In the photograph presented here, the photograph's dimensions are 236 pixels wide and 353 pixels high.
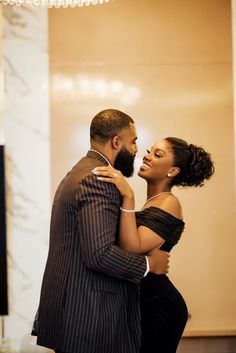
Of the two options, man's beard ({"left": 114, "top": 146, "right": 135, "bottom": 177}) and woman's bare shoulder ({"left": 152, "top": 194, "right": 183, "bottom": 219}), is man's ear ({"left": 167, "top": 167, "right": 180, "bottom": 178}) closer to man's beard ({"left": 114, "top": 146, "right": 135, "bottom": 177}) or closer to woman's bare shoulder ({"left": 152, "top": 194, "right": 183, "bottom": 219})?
woman's bare shoulder ({"left": 152, "top": 194, "right": 183, "bottom": 219})

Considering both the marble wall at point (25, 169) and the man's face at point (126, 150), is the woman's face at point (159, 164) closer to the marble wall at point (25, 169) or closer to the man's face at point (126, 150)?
the man's face at point (126, 150)

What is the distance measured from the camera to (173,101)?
3352mm

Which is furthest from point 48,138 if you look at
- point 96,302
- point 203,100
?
point 96,302

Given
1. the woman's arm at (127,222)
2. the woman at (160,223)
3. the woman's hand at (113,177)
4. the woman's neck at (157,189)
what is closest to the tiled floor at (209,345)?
the woman at (160,223)

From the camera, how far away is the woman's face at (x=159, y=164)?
226 centimetres

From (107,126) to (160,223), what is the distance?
0.49m

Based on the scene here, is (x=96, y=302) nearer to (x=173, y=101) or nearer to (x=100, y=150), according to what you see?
(x=100, y=150)

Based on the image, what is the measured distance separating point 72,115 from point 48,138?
0.77 ft

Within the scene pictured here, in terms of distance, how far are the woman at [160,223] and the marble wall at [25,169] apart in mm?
1177

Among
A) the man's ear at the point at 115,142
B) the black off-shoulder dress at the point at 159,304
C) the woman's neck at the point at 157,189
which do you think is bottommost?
the black off-shoulder dress at the point at 159,304

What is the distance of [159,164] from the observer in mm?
2256

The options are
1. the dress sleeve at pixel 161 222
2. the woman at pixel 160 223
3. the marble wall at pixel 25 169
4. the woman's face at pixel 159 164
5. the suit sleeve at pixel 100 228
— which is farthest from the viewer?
the marble wall at pixel 25 169

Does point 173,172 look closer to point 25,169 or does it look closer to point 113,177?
point 113,177

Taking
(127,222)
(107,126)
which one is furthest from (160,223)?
(107,126)
